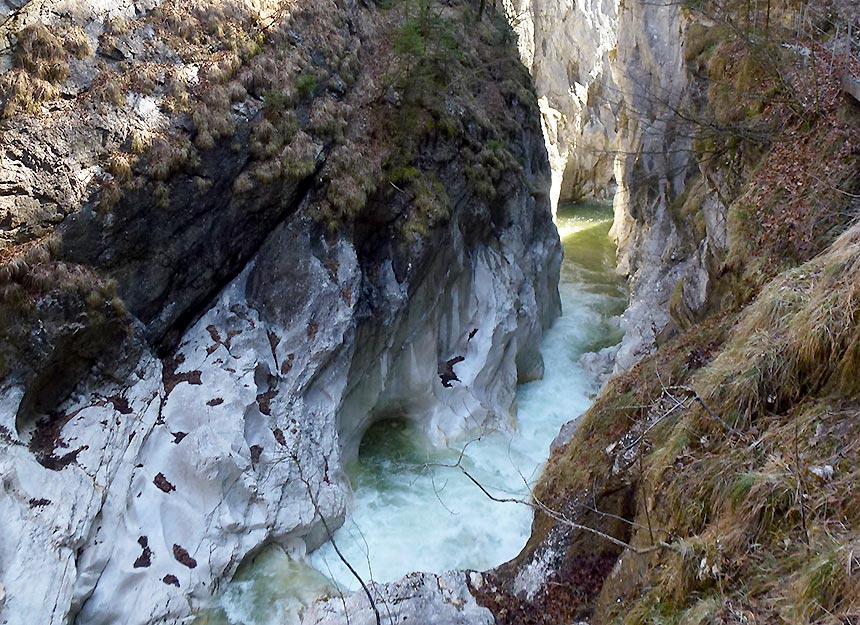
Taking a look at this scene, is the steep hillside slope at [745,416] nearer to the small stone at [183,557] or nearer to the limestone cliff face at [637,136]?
the limestone cliff face at [637,136]

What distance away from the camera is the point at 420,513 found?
9.57 metres

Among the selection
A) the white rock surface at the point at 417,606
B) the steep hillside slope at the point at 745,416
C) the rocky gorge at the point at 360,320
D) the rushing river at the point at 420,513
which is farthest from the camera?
the rushing river at the point at 420,513

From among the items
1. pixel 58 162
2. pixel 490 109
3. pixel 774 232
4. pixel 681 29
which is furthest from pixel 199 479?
pixel 681 29

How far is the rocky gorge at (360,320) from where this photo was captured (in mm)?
4039

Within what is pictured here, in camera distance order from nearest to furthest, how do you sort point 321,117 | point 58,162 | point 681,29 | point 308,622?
point 308,622 → point 58,162 → point 321,117 → point 681,29

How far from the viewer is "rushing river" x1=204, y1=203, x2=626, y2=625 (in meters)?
7.82

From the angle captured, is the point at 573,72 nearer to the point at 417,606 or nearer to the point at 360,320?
the point at 360,320

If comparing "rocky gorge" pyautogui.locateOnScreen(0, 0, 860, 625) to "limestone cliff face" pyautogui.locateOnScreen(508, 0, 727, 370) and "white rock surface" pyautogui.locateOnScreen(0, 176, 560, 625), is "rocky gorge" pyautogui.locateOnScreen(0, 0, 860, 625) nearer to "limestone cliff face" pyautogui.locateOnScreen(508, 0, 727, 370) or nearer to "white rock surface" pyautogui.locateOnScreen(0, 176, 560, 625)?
"white rock surface" pyautogui.locateOnScreen(0, 176, 560, 625)

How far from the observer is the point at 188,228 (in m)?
9.02

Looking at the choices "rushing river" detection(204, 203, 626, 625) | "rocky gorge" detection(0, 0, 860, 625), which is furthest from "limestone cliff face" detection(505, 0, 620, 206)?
"rushing river" detection(204, 203, 626, 625)

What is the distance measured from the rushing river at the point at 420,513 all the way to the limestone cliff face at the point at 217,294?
0.44 metres

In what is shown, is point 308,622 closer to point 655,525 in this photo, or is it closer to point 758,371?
point 655,525

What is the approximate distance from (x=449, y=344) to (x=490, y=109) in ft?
21.4

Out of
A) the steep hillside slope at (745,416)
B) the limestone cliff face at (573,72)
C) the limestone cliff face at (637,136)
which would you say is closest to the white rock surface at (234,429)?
the steep hillside slope at (745,416)
